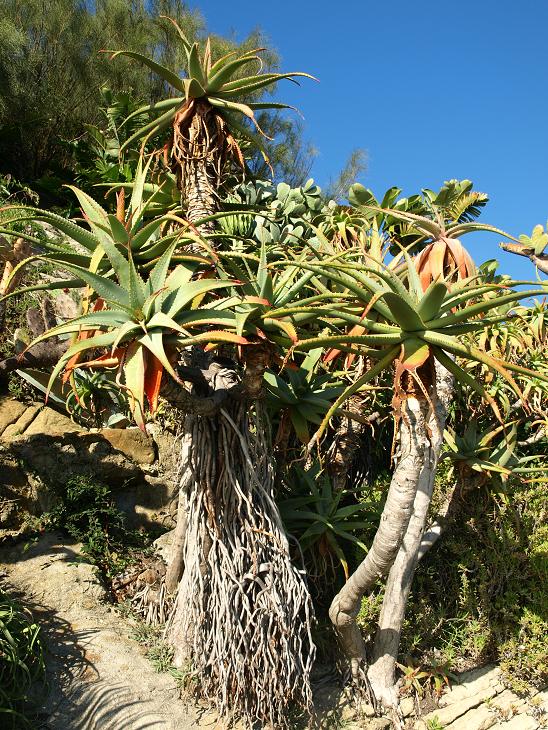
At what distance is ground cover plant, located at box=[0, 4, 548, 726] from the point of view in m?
3.09

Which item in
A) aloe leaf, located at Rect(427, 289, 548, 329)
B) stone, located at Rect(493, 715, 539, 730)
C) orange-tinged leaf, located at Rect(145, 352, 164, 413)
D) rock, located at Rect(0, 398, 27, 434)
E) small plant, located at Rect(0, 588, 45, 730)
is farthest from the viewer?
rock, located at Rect(0, 398, 27, 434)

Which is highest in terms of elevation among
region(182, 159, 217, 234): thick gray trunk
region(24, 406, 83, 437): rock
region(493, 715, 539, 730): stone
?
region(182, 159, 217, 234): thick gray trunk

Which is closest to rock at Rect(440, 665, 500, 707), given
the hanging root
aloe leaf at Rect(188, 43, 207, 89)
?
the hanging root

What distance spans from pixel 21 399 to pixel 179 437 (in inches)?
90.6

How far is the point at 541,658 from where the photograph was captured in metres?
4.93

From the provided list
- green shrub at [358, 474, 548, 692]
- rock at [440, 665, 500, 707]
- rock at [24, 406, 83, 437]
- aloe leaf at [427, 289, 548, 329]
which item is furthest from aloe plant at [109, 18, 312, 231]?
rock at [440, 665, 500, 707]

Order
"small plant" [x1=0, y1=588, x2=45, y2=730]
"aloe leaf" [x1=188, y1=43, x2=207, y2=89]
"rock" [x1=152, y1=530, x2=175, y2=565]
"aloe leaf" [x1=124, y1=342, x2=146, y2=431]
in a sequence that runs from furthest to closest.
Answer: "rock" [x1=152, y1=530, x2=175, y2=565] → "aloe leaf" [x1=188, y1=43, x2=207, y2=89] → "small plant" [x1=0, y1=588, x2=45, y2=730] → "aloe leaf" [x1=124, y1=342, x2=146, y2=431]

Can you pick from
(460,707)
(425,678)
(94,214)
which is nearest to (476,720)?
(460,707)

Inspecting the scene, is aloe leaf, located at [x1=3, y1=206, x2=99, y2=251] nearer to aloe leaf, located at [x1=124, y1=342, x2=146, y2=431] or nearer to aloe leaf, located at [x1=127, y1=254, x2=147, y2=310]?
aloe leaf, located at [x1=127, y1=254, x2=147, y2=310]

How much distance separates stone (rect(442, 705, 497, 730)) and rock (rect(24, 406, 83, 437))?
12.9 feet

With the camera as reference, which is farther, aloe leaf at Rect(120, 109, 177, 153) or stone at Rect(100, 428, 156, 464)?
stone at Rect(100, 428, 156, 464)

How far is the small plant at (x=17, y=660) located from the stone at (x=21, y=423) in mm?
1771

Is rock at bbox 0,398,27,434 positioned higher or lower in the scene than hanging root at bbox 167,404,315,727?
higher

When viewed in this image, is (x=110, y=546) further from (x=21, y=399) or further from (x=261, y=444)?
(x=261, y=444)
